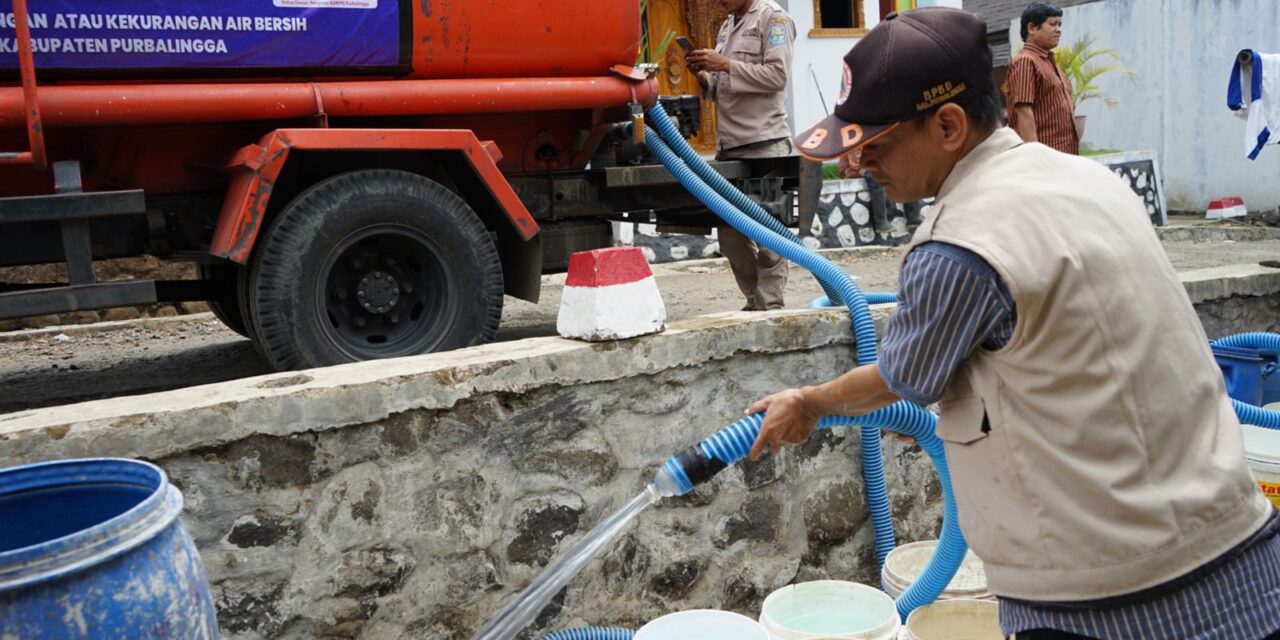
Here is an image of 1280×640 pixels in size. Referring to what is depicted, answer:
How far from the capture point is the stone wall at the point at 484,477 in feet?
9.94

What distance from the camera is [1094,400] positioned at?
164 centimetres

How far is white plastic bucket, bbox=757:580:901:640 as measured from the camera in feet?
10.7

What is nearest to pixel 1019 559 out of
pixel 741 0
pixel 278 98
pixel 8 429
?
pixel 8 429

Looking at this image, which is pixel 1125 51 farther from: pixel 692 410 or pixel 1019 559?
pixel 1019 559

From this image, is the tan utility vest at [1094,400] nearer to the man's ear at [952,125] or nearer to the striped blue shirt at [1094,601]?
the striped blue shirt at [1094,601]

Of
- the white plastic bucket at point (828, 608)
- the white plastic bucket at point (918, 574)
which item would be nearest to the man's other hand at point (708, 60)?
the white plastic bucket at point (918, 574)

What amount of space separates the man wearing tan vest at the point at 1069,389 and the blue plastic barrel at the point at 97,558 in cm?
137

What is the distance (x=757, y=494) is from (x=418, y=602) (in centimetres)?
134

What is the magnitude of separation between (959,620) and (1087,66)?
47.0 feet

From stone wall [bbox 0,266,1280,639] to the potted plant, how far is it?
9.36 metres

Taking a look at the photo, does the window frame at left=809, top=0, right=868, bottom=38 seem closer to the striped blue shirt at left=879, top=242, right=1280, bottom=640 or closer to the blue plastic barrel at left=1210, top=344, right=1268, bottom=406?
the blue plastic barrel at left=1210, top=344, right=1268, bottom=406

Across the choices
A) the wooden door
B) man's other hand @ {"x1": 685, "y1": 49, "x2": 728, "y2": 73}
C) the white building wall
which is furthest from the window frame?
man's other hand @ {"x1": 685, "y1": 49, "x2": 728, "y2": 73}

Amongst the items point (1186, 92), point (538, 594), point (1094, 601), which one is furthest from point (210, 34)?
point (1186, 92)

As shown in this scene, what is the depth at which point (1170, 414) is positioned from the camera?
5.46 feet
